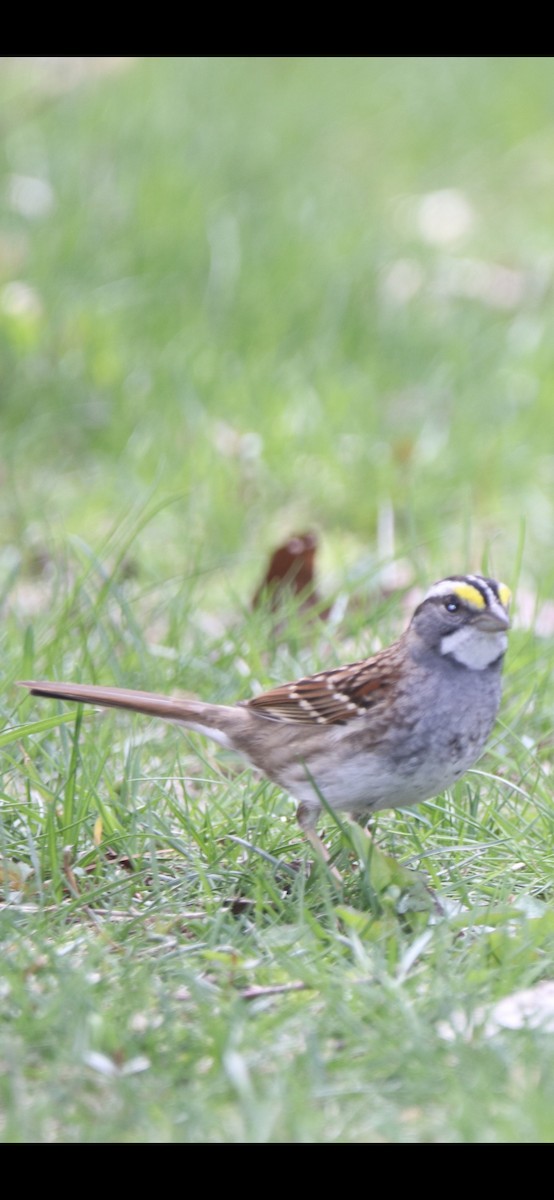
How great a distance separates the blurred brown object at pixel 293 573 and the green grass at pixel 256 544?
0.51ft

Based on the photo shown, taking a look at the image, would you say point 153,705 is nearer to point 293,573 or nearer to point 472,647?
point 472,647

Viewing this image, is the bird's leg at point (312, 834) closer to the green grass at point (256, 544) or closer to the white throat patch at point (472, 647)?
the green grass at point (256, 544)

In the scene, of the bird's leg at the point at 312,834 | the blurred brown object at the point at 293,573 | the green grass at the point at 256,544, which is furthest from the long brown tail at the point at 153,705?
the blurred brown object at the point at 293,573

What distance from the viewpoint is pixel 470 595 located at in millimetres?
4035

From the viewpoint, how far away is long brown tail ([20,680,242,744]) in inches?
159

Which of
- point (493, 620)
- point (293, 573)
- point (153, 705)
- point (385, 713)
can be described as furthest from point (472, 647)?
point (293, 573)

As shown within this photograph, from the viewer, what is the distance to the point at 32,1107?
117 inches

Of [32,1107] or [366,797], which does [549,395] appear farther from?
[32,1107]

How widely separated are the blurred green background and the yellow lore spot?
145 centimetres

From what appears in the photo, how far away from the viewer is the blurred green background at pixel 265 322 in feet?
21.6

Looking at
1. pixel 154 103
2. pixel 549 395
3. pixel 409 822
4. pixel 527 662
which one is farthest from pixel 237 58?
pixel 409 822

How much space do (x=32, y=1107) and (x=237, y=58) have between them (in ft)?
35.6

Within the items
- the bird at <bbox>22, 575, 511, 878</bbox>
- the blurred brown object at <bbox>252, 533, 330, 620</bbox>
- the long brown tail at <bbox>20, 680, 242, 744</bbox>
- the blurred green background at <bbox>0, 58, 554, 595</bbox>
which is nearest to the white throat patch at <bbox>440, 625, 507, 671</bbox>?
the bird at <bbox>22, 575, 511, 878</bbox>

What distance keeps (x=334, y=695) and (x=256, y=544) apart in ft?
7.44
